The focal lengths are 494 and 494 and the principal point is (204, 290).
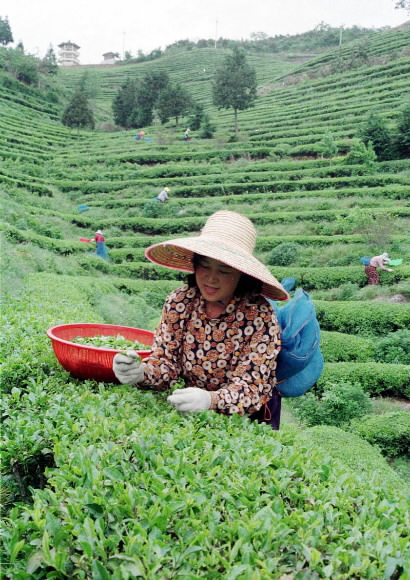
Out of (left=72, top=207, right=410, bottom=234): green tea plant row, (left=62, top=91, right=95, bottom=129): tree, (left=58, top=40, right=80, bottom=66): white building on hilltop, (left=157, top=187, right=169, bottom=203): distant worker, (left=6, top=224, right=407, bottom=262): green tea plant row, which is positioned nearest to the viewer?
(left=6, top=224, right=407, bottom=262): green tea plant row

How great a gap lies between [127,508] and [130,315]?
7816 mm

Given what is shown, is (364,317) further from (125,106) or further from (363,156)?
Answer: (125,106)

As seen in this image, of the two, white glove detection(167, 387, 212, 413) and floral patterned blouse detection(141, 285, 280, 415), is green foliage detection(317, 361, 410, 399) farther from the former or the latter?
white glove detection(167, 387, 212, 413)

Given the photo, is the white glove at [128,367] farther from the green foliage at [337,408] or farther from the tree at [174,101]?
the tree at [174,101]

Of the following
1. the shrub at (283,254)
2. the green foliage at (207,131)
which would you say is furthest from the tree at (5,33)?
the shrub at (283,254)

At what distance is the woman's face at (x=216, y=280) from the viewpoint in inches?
93.7

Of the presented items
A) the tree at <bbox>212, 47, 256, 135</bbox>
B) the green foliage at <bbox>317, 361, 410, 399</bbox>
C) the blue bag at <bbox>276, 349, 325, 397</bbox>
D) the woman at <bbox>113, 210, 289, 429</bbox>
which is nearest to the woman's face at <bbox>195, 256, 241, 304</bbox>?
the woman at <bbox>113, 210, 289, 429</bbox>

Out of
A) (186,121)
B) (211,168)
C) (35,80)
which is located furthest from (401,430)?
(35,80)

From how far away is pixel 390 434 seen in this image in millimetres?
6117

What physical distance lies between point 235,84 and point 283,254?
64.2 feet

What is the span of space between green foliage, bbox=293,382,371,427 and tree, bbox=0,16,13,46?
6082 centimetres

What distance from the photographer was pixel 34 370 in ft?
9.41

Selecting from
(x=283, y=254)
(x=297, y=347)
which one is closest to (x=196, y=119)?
(x=283, y=254)

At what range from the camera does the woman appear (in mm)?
2307
